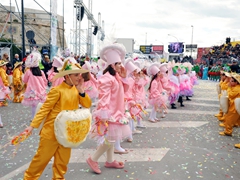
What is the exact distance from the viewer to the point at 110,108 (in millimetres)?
3588

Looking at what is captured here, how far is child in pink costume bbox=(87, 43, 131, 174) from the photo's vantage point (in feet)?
11.4

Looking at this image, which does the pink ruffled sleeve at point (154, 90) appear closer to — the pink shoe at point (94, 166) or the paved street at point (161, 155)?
the paved street at point (161, 155)

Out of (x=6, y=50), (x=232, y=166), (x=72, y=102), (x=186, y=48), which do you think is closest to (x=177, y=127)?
(x=232, y=166)

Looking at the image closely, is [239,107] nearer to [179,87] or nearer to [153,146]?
[153,146]

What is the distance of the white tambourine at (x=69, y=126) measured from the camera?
278 centimetres

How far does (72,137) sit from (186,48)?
62245mm

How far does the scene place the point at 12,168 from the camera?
12.5ft

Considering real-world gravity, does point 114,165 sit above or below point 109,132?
below

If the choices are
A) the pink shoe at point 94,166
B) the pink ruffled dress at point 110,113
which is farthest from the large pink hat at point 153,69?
the pink shoe at point 94,166

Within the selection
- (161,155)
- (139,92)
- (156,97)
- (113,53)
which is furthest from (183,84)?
(113,53)

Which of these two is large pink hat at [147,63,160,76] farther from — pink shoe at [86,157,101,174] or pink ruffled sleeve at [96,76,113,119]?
pink shoe at [86,157,101,174]

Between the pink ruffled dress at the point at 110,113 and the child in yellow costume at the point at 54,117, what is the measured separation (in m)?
0.49

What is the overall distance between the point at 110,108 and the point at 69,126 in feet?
3.02

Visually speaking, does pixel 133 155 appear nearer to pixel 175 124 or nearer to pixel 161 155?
pixel 161 155
